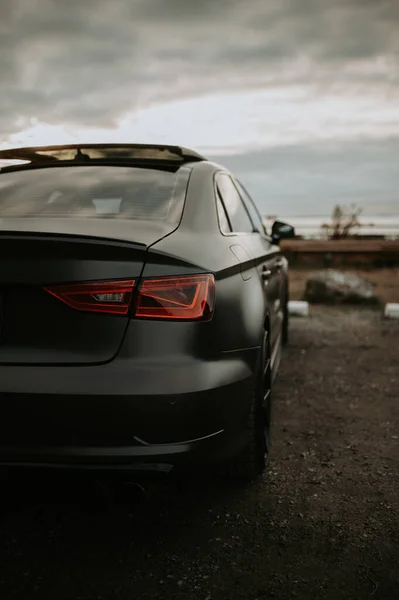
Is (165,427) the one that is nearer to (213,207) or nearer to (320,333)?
(213,207)

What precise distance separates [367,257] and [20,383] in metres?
11.0

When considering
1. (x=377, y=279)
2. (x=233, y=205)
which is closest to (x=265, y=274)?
(x=233, y=205)

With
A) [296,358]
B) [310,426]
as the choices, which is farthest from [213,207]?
[296,358]

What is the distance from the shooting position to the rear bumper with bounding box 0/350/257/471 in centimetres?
241

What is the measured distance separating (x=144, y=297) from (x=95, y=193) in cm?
94

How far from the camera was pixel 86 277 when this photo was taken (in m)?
2.42

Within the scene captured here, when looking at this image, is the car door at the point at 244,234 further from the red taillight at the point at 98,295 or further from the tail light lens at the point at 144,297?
the red taillight at the point at 98,295

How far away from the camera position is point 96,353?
8.00 ft

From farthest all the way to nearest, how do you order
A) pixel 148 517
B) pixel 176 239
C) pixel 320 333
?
pixel 320 333 → pixel 148 517 → pixel 176 239

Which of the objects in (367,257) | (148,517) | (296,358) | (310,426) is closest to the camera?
(148,517)

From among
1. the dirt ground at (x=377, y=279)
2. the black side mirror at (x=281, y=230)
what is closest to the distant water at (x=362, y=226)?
the dirt ground at (x=377, y=279)

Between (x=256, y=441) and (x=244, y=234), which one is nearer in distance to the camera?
(x=256, y=441)

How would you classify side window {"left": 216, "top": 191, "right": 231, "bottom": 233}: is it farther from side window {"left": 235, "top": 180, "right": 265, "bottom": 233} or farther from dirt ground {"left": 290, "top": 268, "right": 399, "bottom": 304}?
dirt ground {"left": 290, "top": 268, "right": 399, "bottom": 304}

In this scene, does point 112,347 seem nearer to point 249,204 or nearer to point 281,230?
point 249,204
